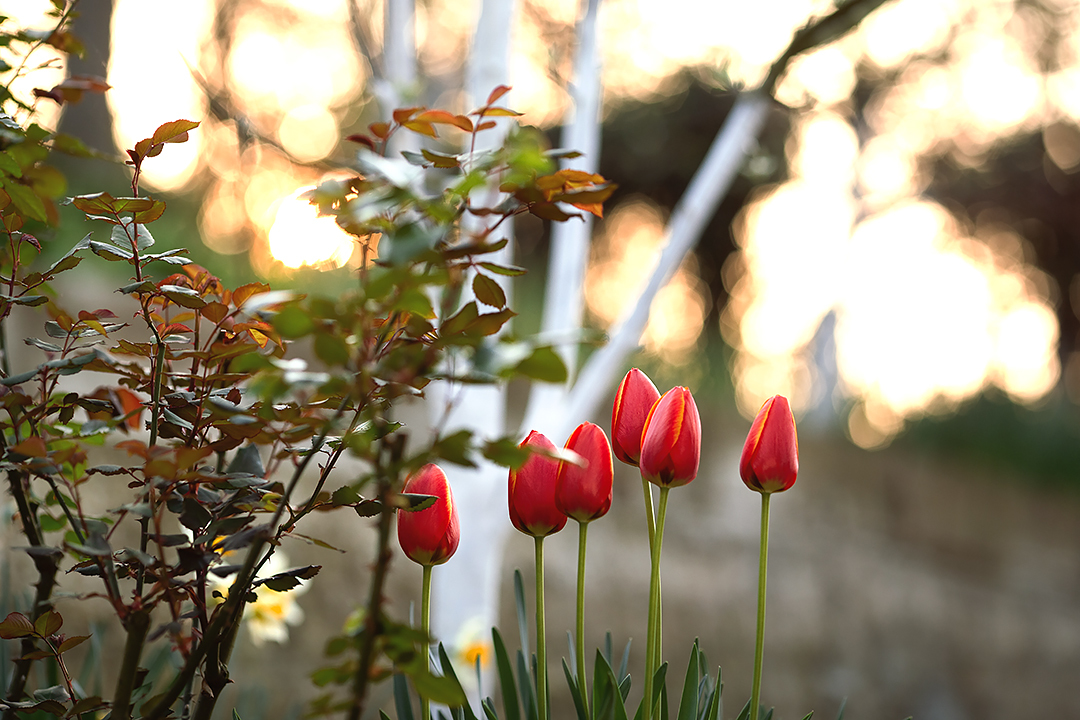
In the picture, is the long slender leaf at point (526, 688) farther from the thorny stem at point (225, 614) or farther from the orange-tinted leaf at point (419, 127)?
the orange-tinted leaf at point (419, 127)

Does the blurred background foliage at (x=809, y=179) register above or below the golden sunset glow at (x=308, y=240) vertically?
above

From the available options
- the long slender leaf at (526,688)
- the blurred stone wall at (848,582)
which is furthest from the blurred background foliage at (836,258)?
the long slender leaf at (526,688)

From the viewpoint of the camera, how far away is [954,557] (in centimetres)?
418

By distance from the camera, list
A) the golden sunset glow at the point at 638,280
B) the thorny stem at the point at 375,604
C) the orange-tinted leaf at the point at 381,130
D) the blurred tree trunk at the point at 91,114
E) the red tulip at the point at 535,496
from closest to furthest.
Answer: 1. the thorny stem at the point at 375,604
2. the orange-tinted leaf at the point at 381,130
3. the red tulip at the point at 535,496
4. the blurred tree trunk at the point at 91,114
5. the golden sunset glow at the point at 638,280

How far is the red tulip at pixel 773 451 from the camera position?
24.7 inches

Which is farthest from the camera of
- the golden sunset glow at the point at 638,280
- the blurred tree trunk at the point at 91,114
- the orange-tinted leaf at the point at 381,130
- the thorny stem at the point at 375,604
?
the golden sunset glow at the point at 638,280

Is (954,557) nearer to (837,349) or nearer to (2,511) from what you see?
(837,349)

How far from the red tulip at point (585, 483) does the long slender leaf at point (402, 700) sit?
0.23 m

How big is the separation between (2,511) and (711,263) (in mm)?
5345

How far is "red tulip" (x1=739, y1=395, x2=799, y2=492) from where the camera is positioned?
0.63m

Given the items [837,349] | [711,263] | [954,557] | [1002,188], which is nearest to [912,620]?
[954,557]

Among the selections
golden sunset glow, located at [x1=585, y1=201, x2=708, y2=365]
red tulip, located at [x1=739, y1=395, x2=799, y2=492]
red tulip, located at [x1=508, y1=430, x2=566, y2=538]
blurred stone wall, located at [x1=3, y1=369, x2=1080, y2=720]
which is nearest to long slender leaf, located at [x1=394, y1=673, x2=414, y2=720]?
red tulip, located at [x1=508, y1=430, x2=566, y2=538]

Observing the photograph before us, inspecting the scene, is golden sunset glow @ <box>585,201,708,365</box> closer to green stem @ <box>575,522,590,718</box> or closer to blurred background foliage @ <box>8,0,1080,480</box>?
blurred background foliage @ <box>8,0,1080,480</box>

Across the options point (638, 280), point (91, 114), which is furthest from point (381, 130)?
point (638, 280)
